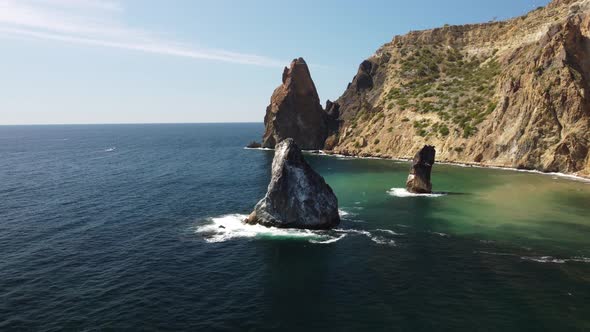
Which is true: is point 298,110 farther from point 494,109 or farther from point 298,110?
point 494,109

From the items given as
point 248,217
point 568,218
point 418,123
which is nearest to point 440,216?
point 568,218

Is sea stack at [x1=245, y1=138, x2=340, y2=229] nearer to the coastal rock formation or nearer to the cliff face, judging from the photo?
the cliff face

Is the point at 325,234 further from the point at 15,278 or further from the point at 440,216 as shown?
the point at 15,278

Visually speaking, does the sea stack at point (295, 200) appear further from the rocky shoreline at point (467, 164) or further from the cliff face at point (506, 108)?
the cliff face at point (506, 108)

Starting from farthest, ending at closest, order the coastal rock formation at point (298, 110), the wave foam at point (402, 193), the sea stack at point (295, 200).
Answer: the coastal rock formation at point (298, 110)
the wave foam at point (402, 193)
the sea stack at point (295, 200)

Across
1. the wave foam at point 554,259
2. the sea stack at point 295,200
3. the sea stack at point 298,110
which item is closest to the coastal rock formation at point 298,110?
the sea stack at point 298,110

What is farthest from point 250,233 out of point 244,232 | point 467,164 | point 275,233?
point 467,164
